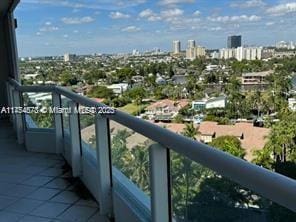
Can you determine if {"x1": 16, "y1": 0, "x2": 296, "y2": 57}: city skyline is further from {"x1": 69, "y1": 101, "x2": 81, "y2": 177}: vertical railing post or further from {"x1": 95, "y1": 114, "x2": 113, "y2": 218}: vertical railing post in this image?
{"x1": 95, "y1": 114, "x2": 113, "y2": 218}: vertical railing post

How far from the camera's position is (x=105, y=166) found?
270 cm

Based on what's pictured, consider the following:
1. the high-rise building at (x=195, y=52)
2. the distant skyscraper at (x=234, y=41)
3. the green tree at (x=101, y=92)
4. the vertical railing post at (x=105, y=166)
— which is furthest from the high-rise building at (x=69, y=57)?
the vertical railing post at (x=105, y=166)

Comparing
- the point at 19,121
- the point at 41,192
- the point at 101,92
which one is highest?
the point at 101,92

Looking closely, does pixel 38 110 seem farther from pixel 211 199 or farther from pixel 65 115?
pixel 211 199

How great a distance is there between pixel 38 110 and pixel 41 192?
5.52 feet

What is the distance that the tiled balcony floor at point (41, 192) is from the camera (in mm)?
2861

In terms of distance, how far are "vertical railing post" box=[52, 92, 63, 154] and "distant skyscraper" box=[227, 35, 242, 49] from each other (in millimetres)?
2320

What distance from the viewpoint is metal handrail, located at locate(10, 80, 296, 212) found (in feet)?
2.80

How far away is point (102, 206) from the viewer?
8.95 ft

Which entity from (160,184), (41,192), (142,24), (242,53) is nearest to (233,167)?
(160,184)

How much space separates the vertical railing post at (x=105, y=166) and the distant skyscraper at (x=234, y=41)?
102 inches

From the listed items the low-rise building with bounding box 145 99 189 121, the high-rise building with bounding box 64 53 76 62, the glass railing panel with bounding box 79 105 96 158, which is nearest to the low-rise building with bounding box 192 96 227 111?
the low-rise building with bounding box 145 99 189 121

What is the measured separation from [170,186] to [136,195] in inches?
25.4

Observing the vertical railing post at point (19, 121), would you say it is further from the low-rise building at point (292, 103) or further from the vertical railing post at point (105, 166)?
the low-rise building at point (292, 103)
